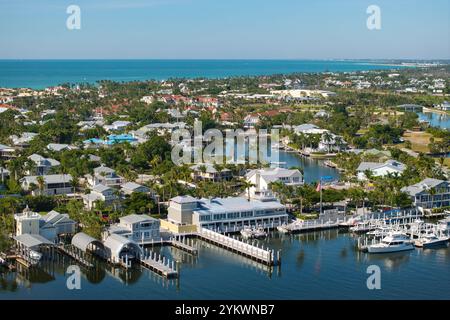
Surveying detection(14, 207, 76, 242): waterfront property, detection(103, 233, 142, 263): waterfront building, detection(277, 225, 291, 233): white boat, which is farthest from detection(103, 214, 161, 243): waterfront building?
detection(277, 225, 291, 233): white boat

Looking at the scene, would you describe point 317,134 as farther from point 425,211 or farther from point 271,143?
point 425,211

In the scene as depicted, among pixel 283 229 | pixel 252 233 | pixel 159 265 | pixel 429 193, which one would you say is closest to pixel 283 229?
pixel 283 229

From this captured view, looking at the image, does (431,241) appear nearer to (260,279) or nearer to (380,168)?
(260,279)

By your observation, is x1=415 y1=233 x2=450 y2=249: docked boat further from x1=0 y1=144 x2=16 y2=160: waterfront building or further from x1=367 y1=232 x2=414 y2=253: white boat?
x1=0 y1=144 x2=16 y2=160: waterfront building

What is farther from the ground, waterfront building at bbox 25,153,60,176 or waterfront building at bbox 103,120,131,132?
waterfront building at bbox 103,120,131,132

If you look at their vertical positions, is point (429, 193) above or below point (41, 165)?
below

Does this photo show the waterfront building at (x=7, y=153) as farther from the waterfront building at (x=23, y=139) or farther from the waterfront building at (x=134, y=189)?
the waterfront building at (x=134, y=189)
